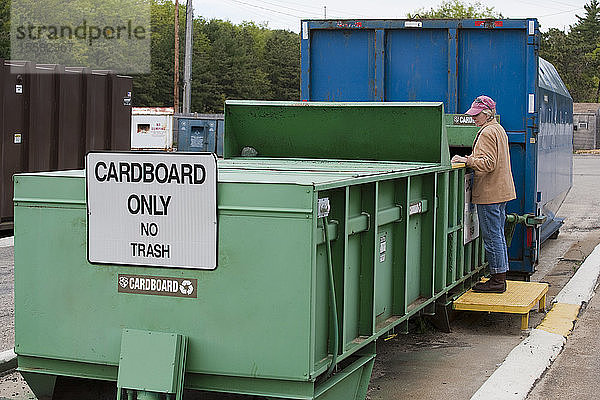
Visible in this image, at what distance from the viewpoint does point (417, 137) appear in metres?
6.93

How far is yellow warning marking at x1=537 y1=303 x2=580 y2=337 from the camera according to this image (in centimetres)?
800

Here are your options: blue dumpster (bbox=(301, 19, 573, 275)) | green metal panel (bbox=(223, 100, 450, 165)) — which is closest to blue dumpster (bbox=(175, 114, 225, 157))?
blue dumpster (bbox=(301, 19, 573, 275))

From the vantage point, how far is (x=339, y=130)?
23.3ft

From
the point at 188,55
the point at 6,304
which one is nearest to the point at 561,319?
the point at 6,304

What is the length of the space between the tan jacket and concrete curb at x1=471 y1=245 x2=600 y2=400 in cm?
127

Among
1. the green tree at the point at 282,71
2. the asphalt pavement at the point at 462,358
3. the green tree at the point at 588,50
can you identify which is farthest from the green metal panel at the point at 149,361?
the green tree at the point at 588,50

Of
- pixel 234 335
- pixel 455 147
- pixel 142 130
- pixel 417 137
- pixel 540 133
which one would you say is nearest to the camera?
pixel 234 335

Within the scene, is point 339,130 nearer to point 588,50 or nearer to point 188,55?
point 188,55

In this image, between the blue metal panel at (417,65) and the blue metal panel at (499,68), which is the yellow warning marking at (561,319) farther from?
the blue metal panel at (417,65)

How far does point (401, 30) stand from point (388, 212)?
5016 mm

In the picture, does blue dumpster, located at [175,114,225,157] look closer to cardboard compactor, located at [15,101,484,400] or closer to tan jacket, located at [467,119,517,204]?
tan jacket, located at [467,119,517,204]

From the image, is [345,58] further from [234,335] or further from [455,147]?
[234,335]

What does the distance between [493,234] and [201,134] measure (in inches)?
858

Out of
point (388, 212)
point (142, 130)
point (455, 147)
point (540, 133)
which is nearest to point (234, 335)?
point (388, 212)
